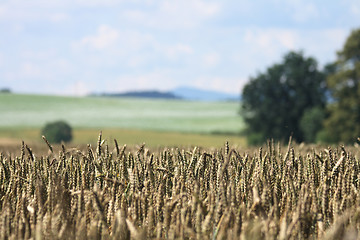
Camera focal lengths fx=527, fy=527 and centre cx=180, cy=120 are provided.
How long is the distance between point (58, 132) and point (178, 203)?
69.4 m

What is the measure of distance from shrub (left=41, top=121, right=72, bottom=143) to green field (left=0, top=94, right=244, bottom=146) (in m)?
1.40

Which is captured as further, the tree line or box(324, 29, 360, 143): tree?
the tree line

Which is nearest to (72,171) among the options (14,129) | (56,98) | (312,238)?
(312,238)

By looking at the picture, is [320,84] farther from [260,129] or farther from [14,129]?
[14,129]

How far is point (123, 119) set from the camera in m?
94.5

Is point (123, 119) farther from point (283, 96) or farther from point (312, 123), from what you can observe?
point (312, 123)

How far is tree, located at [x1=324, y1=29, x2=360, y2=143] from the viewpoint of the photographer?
4438 cm

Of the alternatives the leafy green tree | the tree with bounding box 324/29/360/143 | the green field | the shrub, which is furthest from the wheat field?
the shrub

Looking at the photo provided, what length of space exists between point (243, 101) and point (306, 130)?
31.6ft

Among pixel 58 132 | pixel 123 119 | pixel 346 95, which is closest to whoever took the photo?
pixel 346 95

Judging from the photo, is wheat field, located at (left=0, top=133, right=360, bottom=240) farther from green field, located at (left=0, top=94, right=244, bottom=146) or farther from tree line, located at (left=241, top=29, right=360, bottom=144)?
green field, located at (left=0, top=94, right=244, bottom=146)

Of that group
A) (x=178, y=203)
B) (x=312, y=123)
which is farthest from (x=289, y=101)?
(x=178, y=203)

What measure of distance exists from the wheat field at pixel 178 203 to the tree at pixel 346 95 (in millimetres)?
41560

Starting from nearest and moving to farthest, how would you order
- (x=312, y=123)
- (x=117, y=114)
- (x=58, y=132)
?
(x=312, y=123)
(x=58, y=132)
(x=117, y=114)
